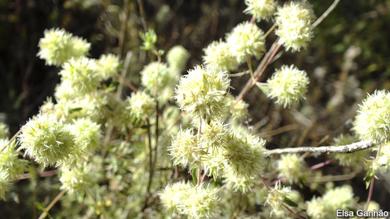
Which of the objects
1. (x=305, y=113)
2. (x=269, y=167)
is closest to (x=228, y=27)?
(x=305, y=113)

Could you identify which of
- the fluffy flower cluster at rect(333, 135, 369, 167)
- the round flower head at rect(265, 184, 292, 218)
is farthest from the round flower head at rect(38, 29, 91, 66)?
the fluffy flower cluster at rect(333, 135, 369, 167)

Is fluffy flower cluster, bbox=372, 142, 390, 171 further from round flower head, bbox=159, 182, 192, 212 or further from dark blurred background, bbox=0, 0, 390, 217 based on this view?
dark blurred background, bbox=0, 0, 390, 217

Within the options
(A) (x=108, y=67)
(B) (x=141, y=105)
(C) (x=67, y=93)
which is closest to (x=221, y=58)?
(B) (x=141, y=105)

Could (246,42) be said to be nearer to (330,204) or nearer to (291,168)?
(291,168)

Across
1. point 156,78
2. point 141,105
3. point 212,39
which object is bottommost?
point 141,105

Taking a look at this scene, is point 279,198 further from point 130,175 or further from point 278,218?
point 130,175

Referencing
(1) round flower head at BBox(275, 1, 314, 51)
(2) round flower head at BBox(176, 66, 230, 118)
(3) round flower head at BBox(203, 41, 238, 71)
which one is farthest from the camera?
(3) round flower head at BBox(203, 41, 238, 71)
